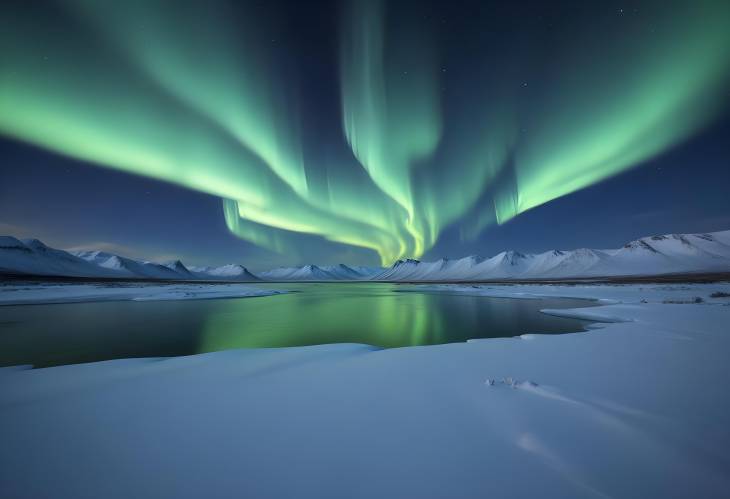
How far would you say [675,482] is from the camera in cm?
354

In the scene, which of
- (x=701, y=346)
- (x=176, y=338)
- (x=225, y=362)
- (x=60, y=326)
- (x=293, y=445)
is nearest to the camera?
(x=293, y=445)

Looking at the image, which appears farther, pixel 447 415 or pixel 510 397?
pixel 510 397

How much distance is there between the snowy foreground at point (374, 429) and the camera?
3.58 metres

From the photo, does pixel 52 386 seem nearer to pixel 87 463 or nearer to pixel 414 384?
pixel 87 463

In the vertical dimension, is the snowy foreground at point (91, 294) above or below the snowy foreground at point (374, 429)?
above

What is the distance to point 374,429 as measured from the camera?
489 cm

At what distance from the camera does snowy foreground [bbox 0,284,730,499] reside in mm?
3584

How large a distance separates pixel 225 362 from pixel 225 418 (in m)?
4.68

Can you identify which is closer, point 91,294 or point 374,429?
point 374,429

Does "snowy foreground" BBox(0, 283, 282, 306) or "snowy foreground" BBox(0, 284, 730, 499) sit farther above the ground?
"snowy foreground" BBox(0, 283, 282, 306)

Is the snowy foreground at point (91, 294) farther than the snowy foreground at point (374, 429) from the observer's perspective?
Yes

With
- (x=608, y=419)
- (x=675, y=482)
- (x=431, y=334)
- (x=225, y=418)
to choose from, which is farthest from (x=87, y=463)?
(x=431, y=334)

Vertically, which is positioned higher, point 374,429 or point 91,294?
point 91,294

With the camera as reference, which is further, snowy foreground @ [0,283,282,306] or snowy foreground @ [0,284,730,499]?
snowy foreground @ [0,283,282,306]
